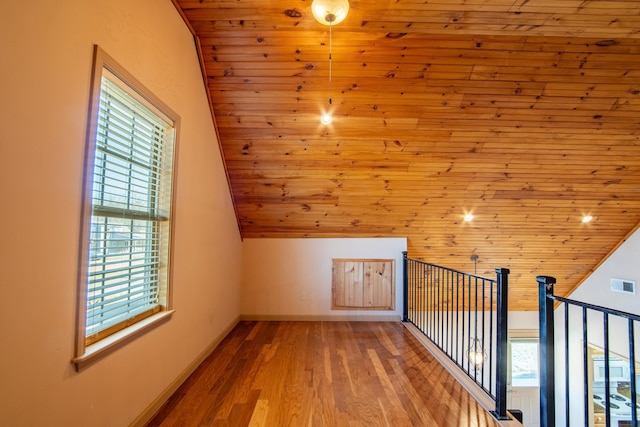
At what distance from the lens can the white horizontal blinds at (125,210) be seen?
5.17ft

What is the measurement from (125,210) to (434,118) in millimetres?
2697

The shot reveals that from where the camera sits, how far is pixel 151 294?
2.13m

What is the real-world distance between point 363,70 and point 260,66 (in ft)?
2.95

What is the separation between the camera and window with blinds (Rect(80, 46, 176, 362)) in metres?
1.56

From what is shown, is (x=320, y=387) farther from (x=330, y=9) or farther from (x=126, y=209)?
(x=330, y=9)

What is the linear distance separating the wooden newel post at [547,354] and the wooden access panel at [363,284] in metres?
2.55

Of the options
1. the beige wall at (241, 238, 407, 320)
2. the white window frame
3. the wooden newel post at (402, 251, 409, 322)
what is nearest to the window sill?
the white window frame

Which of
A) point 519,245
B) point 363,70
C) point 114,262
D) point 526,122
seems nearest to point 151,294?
point 114,262

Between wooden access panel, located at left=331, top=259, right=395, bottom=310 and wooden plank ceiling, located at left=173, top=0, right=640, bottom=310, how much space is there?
421 mm

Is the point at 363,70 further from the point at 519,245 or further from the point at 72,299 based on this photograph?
the point at 519,245

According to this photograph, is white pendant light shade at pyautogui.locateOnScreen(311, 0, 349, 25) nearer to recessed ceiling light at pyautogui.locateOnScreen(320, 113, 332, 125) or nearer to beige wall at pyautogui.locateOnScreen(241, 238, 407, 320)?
recessed ceiling light at pyautogui.locateOnScreen(320, 113, 332, 125)

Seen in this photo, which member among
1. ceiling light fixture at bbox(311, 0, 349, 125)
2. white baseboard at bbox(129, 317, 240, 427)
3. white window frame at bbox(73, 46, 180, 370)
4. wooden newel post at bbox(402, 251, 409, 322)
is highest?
ceiling light fixture at bbox(311, 0, 349, 125)

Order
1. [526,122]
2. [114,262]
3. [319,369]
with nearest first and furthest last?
[114,262] < [319,369] < [526,122]

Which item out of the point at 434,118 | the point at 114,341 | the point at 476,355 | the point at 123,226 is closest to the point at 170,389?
the point at 114,341
